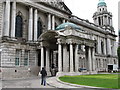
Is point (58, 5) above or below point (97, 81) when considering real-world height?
above

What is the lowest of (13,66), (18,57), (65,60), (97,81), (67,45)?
(97,81)

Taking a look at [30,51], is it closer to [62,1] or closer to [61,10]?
[61,10]

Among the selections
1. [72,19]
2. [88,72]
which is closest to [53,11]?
[72,19]

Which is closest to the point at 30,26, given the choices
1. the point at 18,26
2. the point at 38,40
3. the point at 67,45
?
the point at 18,26

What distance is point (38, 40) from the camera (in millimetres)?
34188

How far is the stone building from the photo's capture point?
29.8 m

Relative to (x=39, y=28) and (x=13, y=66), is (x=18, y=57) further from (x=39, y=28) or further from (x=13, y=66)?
(x=39, y=28)

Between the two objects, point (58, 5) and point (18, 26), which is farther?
point (58, 5)

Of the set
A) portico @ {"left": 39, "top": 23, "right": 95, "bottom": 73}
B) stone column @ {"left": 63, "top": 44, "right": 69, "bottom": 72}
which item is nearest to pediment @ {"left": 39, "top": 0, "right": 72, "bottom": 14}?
portico @ {"left": 39, "top": 23, "right": 95, "bottom": 73}

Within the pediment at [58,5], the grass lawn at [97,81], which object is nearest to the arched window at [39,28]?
the pediment at [58,5]

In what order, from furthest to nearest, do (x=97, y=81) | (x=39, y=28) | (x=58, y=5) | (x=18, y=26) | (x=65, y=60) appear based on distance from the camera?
1. (x=58, y=5)
2. (x=39, y=28)
3. (x=18, y=26)
4. (x=65, y=60)
5. (x=97, y=81)

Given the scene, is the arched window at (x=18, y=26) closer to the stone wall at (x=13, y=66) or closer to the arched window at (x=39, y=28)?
the stone wall at (x=13, y=66)

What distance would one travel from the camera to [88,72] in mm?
33125

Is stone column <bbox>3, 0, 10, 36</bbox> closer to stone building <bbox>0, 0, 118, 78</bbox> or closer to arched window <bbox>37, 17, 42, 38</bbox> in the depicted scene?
stone building <bbox>0, 0, 118, 78</bbox>
